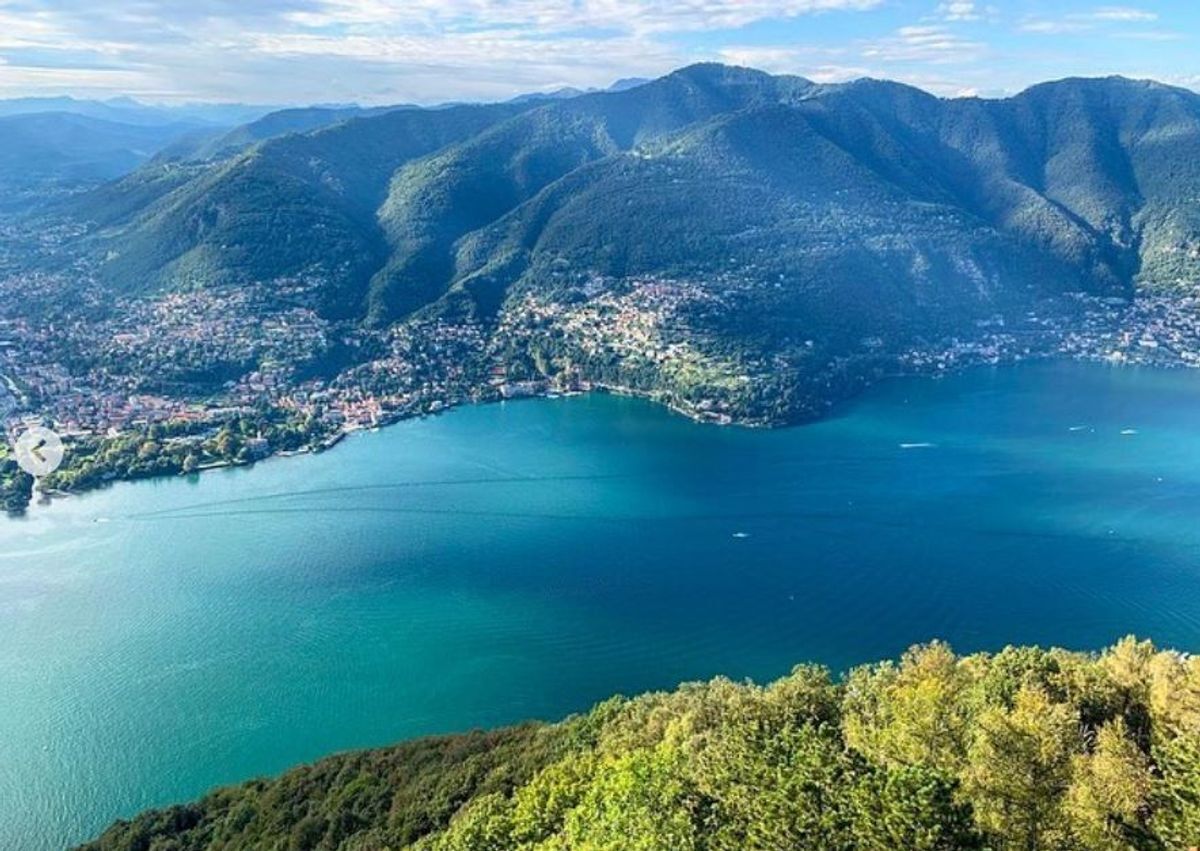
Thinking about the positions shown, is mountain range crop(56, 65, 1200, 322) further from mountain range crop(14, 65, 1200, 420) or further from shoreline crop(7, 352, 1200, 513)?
shoreline crop(7, 352, 1200, 513)

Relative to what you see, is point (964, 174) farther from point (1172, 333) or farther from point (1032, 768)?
point (1032, 768)

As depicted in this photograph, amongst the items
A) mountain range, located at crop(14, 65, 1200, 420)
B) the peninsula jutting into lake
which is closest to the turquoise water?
the peninsula jutting into lake

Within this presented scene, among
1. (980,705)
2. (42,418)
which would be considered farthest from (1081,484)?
(42,418)

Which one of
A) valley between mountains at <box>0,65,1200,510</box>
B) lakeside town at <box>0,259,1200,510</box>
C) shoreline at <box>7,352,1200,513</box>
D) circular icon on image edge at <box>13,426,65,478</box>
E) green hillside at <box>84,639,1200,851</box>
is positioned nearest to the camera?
green hillside at <box>84,639,1200,851</box>

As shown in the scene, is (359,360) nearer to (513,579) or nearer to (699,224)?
(699,224)

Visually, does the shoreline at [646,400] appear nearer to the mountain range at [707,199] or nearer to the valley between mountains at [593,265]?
the valley between mountains at [593,265]
